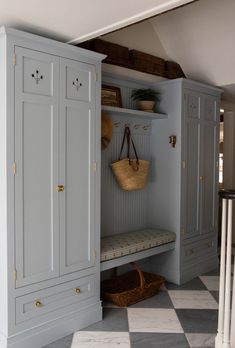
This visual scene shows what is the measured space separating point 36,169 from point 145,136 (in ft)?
5.70

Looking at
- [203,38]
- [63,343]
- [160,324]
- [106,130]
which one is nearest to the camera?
[63,343]

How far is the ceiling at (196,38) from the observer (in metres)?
3.28

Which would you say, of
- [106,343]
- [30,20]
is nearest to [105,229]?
[106,343]

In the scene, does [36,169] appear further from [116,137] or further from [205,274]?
[205,274]

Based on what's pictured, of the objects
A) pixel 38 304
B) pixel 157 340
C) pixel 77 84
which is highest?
pixel 77 84

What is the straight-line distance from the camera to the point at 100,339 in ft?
8.37

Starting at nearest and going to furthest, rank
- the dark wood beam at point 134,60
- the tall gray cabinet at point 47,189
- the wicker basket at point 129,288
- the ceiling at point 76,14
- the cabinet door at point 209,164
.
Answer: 1. the ceiling at point 76,14
2. the tall gray cabinet at point 47,189
3. the wicker basket at point 129,288
4. the dark wood beam at point 134,60
5. the cabinet door at point 209,164

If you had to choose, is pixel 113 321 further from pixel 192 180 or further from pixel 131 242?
pixel 192 180

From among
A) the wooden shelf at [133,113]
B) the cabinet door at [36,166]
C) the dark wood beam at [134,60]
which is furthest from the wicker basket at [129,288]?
the dark wood beam at [134,60]

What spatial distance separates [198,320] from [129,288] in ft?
2.34

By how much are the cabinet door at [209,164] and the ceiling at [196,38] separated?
0.34m

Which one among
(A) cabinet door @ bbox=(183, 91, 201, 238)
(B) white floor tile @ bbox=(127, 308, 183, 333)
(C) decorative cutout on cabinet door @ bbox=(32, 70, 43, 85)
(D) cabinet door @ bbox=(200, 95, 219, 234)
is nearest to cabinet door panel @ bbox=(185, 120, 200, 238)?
(A) cabinet door @ bbox=(183, 91, 201, 238)

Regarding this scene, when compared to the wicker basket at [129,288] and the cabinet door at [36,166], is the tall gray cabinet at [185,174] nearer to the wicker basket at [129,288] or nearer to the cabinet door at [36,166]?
the wicker basket at [129,288]

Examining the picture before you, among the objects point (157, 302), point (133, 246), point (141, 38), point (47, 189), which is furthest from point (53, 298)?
point (141, 38)
